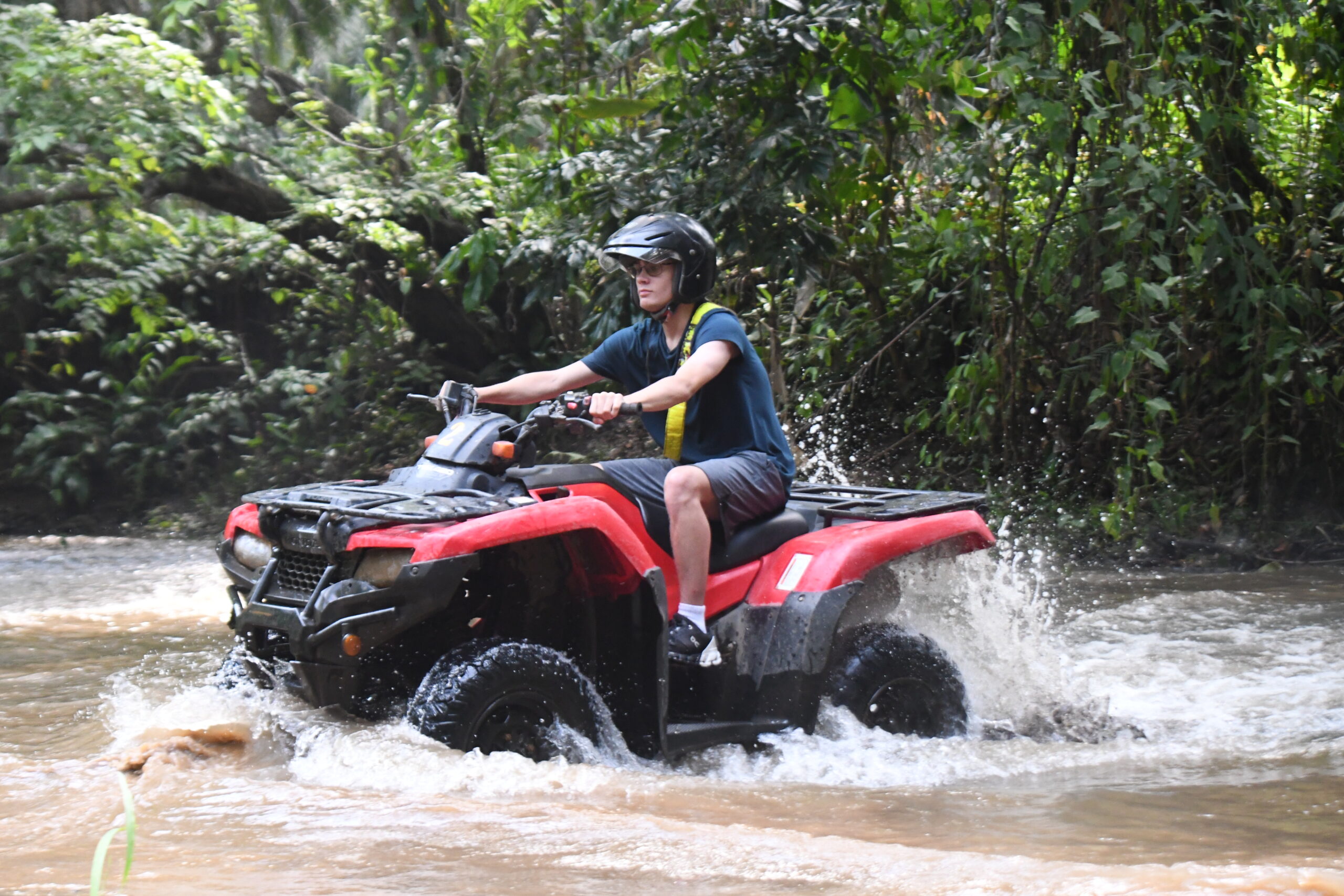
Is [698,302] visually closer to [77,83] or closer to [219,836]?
[219,836]

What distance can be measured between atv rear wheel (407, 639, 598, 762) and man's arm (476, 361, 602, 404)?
109cm

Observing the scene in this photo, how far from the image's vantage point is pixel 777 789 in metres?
3.68

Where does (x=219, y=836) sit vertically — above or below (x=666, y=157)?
below

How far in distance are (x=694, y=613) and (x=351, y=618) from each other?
1096 millimetres

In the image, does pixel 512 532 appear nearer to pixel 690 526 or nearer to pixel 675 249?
pixel 690 526

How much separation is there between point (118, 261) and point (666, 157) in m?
6.04

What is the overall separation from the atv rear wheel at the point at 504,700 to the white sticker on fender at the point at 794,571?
0.76 metres

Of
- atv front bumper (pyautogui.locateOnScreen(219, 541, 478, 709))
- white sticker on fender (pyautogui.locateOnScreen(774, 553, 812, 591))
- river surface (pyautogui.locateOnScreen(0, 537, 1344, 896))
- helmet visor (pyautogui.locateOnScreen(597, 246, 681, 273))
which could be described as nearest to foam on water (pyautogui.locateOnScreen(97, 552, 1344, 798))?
river surface (pyautogui.locateOnScreen(0, 537, 1344, 896))

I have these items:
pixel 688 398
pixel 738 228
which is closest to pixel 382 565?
pixel 688 398

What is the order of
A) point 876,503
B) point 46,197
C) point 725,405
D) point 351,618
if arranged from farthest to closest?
point 46,197, point 876,503, point 725,405, point 351,618

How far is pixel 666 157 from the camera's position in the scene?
7.86 meters

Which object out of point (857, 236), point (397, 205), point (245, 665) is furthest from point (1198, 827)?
point (397, 205)

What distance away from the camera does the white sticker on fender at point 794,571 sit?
407cm

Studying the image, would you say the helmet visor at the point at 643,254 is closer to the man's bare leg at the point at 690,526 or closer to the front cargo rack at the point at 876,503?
the man's bare leg at the point at 690,526
